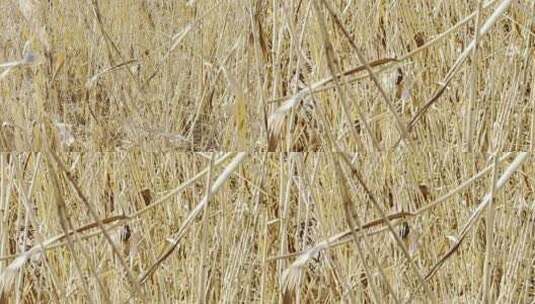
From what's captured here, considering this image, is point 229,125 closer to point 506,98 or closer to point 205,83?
point 205,83

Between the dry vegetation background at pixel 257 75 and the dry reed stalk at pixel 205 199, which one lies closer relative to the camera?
the dry reed stalk at pixel 205 199

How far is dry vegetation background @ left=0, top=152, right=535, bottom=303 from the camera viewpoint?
37.7 inches

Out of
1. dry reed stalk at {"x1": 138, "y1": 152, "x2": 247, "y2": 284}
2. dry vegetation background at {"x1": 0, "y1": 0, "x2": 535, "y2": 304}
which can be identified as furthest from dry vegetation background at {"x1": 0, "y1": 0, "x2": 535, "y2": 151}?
dry reed stalk at {"x1": 138, "y1": 152, "x2": 247, "y2": 284}

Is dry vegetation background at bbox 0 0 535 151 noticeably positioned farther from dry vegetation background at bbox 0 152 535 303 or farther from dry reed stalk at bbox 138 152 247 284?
dry reed stalk at bbox 138 152 247 284

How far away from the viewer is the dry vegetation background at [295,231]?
0.96 metres

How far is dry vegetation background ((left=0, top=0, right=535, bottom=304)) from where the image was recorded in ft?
3.15

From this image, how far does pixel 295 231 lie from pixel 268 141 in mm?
134

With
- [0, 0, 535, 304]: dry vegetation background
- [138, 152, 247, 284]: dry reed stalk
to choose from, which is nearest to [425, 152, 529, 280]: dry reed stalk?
[0, 0, 535, 304]: dry vegetation background

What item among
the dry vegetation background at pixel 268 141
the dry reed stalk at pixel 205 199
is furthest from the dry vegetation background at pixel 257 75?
the dry reed stalk at pixel 205 199

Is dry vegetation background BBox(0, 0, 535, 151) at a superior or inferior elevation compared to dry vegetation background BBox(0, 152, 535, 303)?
superior

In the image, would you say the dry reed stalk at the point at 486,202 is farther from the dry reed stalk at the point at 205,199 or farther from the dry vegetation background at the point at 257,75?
the dry reed stalk at the point at 205,199

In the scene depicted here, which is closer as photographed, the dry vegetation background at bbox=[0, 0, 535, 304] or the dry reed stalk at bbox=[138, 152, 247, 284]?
the dry reed stalk at bbox=[138, 152, 247, 284]

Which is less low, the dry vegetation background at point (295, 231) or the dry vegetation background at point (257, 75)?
the dry vegetation background at point (257, 75)

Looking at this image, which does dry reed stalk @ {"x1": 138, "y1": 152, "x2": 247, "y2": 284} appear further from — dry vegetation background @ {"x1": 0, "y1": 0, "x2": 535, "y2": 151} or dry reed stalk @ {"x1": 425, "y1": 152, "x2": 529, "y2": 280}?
dry reed stalk @ {"x1": 425, "y1": 152, "x2": 529, "y2": 280}
